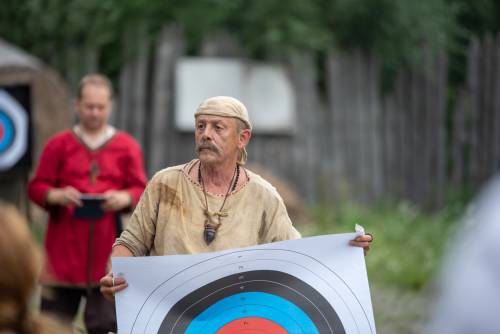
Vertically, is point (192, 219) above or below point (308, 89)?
below

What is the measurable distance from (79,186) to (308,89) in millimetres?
5195

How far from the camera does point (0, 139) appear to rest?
A: 7.43m

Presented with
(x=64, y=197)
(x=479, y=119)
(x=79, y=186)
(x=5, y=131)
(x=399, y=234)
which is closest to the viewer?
(x=64, y=197)

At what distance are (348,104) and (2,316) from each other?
27.1 ft

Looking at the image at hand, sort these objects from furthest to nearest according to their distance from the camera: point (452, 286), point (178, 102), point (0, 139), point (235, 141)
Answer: point (178, 102) → point (0, 139) → point (235, 141) → point (452, 286)

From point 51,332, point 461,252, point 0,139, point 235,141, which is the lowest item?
point 51,332

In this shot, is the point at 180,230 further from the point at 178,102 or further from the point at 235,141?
the point at 178,102

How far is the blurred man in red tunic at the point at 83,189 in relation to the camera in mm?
4711

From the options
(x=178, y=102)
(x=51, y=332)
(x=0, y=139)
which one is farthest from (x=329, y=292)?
(x=178, y=102)

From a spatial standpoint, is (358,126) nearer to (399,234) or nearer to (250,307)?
(399,234)

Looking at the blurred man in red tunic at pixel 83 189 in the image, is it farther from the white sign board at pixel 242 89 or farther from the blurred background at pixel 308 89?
the white sign board at pixel 242 89

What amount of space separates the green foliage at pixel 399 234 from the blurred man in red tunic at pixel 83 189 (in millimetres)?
3091

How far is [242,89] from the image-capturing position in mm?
9383

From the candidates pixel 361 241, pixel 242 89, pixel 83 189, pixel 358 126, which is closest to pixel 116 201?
pixel 83 189
